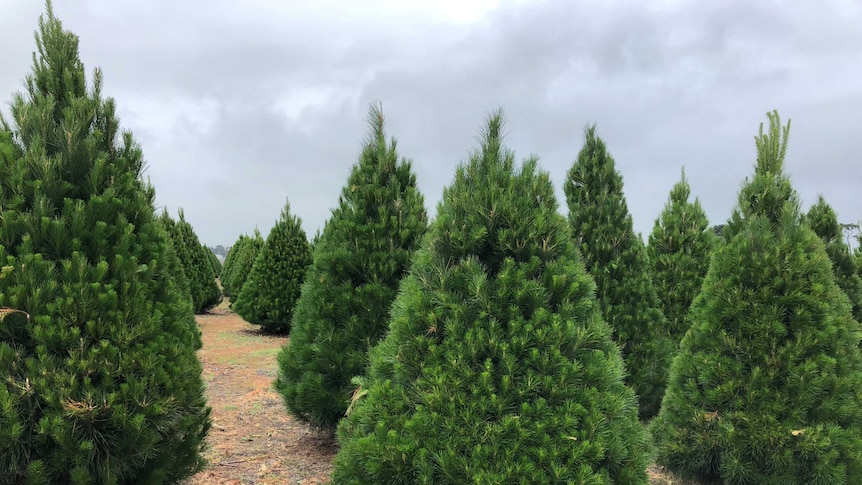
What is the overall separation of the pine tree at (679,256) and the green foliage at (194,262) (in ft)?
52.5

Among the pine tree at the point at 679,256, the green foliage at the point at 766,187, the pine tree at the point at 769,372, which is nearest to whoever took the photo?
the pine tree at the point at 769,372

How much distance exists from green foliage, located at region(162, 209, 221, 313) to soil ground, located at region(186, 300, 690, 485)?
785cm


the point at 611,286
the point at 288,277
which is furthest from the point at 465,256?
the point at 288,277

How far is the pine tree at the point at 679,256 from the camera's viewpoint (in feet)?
32.9

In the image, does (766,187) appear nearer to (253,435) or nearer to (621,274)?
(621,274)

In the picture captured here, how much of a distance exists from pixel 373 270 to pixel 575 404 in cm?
376

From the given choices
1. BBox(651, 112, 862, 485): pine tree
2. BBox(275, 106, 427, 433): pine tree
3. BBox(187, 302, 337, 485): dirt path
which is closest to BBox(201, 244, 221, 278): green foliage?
BBox(187, 302, 337, 485): dirt path

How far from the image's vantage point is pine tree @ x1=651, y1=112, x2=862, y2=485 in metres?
4.93

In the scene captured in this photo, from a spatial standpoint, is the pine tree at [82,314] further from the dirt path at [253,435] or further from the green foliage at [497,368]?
the dirt path at [253,435]

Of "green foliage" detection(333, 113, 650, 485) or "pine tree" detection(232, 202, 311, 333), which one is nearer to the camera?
"green foliage" detection(333, 113, 650, 485)

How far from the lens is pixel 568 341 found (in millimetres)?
3084

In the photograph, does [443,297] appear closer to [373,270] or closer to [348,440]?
[348,440]

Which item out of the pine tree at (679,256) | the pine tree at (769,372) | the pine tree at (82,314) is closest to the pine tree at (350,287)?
the pine tree at (82,314)

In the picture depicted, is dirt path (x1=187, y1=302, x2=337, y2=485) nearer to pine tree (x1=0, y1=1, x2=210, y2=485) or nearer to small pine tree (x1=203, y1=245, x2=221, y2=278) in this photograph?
pine tree (x1=0, y1=1, x2=210, y2=485)
